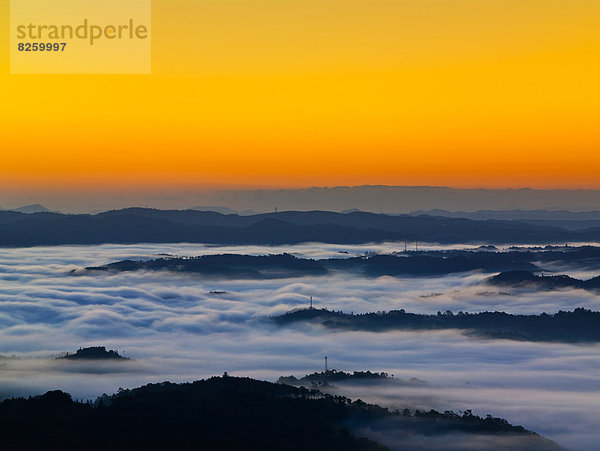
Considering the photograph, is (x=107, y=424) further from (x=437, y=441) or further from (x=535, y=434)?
(x=535, y=434)

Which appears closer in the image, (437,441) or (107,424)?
(107,424)

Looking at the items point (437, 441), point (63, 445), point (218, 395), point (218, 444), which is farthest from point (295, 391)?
point (63, 445)

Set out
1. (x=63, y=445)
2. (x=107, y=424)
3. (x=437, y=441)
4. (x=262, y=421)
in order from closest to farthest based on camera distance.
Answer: (x=63, y=445) < (x=107, y=424) < (x=262, y=421) < (x=437, y=441)

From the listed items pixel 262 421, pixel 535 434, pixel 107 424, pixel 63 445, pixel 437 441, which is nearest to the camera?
pixel 63 445

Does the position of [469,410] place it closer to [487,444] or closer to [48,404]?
[487,444]

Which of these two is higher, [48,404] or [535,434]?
[48,404]

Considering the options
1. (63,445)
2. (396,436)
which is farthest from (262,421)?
(63,445)

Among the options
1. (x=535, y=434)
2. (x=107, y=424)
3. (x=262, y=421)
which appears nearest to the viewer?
(x=107, y=424)
